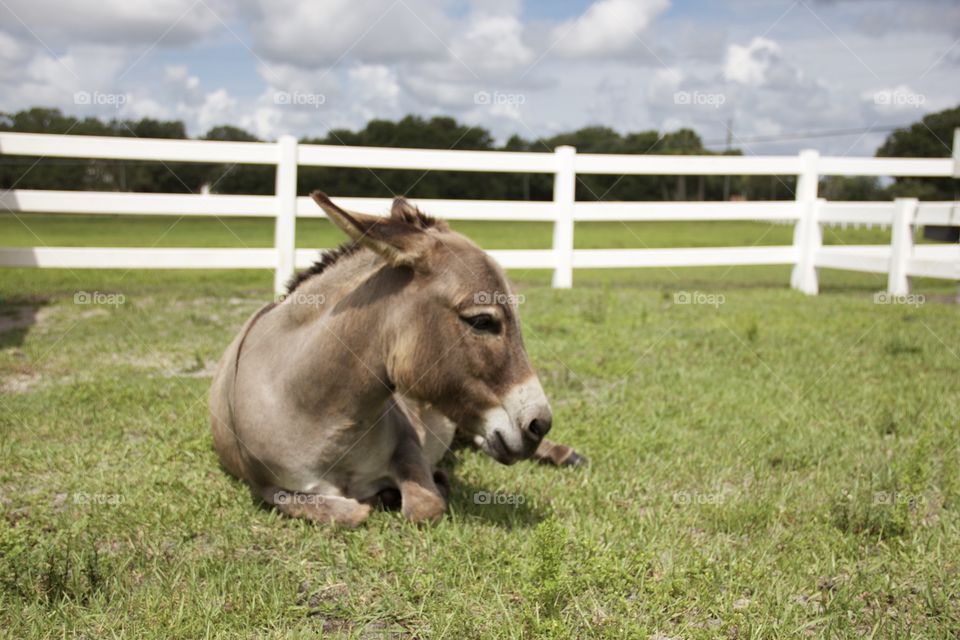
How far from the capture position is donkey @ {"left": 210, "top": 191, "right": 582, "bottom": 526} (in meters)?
3.10

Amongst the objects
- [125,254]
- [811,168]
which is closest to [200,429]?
[125,254]

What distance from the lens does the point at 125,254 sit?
385 inches

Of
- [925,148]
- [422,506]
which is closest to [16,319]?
[422,506]

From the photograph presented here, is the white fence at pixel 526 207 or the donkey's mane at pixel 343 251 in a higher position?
the white fence at pixel 526 207

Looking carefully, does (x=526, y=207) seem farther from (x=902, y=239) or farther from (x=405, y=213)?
(x=405, y=213)

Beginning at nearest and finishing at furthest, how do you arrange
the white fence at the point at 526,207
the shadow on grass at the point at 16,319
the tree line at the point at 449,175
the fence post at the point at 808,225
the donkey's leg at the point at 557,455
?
the donkey's leg at the point at 557,455
the shadow on grass at the point at 16,319
the white fence at the point at 526,207
the fence post at the point at 808,225
the tree line at the point at 449,175

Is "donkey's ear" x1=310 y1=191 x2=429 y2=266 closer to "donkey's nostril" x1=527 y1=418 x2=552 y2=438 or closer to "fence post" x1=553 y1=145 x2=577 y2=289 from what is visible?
"donkey's nostril" x1=527 y1=418 x2=552 y2=438

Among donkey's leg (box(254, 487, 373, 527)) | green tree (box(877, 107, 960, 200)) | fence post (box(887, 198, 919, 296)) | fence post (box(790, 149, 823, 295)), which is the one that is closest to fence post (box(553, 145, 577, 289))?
fence post (box(790, 149, 823, 295))

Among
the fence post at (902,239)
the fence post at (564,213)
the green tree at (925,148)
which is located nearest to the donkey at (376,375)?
the fence post at (564,213)

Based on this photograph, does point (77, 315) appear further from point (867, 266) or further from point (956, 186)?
point (956, 186)

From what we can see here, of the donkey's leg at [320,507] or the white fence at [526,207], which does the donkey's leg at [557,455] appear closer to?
the donkey's leg at [320,507]

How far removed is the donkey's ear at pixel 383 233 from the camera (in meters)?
3.08

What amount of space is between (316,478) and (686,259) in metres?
9.69

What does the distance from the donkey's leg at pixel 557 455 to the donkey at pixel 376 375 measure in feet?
2.52
